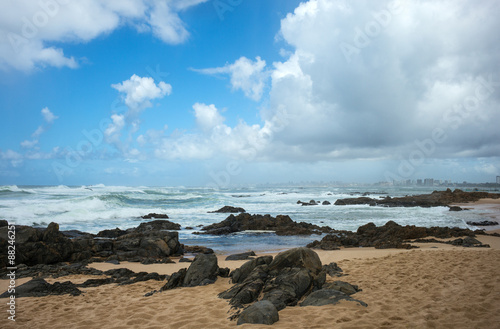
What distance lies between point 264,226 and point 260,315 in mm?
15971

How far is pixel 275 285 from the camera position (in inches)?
225

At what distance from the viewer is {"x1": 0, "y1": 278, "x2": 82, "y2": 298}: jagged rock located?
6504mm

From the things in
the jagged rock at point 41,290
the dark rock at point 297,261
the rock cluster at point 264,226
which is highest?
the dark rock at point 297,261

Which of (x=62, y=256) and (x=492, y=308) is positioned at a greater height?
(x=492, y=308)

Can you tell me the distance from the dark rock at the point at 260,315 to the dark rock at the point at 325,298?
3.06 ft

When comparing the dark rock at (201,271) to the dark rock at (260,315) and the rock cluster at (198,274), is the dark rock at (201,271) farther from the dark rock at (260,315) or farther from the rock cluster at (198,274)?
the dark rock at (260,315)

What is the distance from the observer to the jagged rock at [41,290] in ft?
21.3

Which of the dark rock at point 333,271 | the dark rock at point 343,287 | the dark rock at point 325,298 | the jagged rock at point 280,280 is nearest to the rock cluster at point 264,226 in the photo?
the dark rock at point 333,271

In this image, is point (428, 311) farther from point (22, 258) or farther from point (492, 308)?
point (22, 258)

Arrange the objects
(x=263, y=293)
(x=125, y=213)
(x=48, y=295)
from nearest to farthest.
Answer: (x=263, y=293) < (x=48, y=295) < (x=125, y=213)

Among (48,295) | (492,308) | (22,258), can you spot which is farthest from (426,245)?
(22,258)

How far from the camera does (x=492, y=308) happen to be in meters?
4.27

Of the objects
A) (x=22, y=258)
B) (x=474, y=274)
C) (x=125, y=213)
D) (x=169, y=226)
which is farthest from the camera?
(x=125, y=213)

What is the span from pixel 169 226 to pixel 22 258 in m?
10.3
